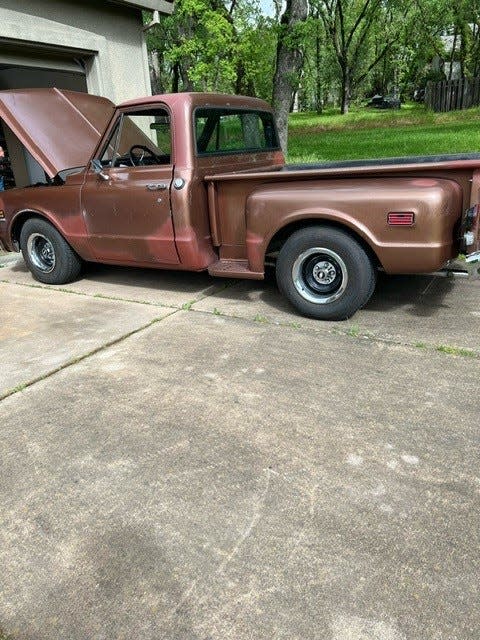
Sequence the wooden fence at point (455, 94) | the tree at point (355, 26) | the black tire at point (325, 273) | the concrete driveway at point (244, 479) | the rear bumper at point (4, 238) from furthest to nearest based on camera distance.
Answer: the tree at point (355, 26) < the wooden fence at point (455, 94) < the rear bumper at point (4, 238) < the black tire at point (325, 273) < the concrete driveway at point (244, 479)

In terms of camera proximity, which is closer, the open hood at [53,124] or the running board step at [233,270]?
the running board step at [233,270]

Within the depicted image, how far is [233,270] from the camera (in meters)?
4.78

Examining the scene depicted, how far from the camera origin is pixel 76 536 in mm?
2266

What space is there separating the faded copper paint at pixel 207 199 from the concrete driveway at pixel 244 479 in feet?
2.47

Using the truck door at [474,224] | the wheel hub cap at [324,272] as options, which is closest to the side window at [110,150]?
the wheel hub cap at [324,272]

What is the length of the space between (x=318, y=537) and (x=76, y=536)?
103cm

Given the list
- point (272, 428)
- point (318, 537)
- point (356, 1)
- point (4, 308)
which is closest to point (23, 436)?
point (272, 428)

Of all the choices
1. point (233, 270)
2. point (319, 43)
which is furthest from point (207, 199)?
point (319, 43)

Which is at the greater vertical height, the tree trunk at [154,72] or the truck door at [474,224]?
the tree trunk at [154,72]

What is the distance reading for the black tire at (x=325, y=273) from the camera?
13.6ft

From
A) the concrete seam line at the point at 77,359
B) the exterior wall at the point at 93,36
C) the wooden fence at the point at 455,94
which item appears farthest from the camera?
the wooden fence at the point at 455,94

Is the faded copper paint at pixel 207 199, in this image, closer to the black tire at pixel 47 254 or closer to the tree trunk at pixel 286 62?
the black tire at pixel 47 254

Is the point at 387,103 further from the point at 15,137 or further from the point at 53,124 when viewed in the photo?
the point at 53,124

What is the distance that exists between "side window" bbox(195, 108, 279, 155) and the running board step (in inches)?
40.2
